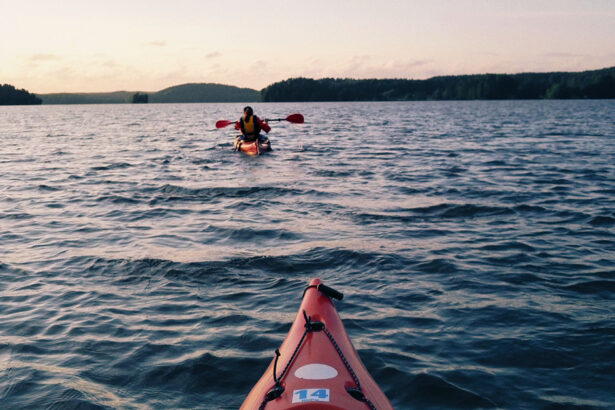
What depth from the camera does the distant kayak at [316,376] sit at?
293 cm

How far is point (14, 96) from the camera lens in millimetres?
140500

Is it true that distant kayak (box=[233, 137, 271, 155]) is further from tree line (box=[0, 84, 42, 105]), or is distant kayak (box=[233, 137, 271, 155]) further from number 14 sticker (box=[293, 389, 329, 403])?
tree line (box=[0, 84, 42, 105])

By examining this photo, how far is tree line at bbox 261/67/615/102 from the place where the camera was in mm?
123562

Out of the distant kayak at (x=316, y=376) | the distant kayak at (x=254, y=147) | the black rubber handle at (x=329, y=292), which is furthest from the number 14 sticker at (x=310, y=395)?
the distant kayak at (x=254, y=147)

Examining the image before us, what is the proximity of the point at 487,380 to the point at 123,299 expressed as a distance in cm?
407

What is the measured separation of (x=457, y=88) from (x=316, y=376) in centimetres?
14900

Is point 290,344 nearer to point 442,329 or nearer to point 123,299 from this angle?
point 442,329

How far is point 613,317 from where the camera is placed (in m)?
5.23

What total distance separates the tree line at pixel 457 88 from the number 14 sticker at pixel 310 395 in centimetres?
13653

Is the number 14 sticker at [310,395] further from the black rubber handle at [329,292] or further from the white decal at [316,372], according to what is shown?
the black rubber handle at [329,292]

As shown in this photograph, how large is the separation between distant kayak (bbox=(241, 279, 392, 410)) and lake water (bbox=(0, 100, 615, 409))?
786mm

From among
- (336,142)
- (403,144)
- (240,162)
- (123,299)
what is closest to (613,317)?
(123,299)

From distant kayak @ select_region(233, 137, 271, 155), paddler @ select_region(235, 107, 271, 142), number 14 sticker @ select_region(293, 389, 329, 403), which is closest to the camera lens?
number 14 sticker @ select_region(293, 389, 329, 403)

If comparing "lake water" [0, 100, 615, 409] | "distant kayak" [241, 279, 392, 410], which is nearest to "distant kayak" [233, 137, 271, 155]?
"lake water" [0, 100, 615, 409]
